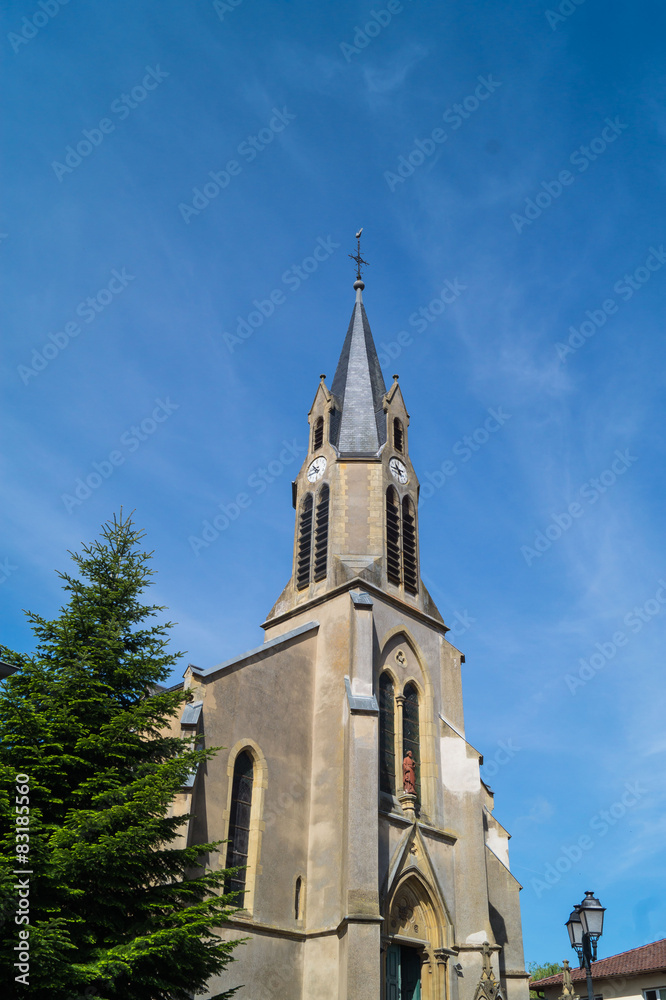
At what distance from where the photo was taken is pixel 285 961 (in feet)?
67.1

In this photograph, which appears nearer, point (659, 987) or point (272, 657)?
point (272, 657)

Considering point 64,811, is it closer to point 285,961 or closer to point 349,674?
point 285,961

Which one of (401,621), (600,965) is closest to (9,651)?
(401,621)

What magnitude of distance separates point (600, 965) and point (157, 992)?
1131 inches

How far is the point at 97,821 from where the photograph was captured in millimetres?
12977

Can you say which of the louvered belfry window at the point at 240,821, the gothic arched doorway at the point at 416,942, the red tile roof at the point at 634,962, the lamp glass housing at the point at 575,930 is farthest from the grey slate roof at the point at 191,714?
the red tile roof at the point at 634,962

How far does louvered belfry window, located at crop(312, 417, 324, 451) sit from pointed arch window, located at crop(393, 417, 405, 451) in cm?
282

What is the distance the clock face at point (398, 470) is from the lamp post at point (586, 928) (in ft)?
59.0

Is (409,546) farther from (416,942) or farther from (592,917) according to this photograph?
(592,917)

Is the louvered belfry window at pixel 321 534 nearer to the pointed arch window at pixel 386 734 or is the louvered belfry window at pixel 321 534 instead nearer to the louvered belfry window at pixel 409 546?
the louvered belfry window at pixel 409 546

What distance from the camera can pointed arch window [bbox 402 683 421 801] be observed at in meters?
26.1

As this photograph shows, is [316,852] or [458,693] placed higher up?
[458,693]

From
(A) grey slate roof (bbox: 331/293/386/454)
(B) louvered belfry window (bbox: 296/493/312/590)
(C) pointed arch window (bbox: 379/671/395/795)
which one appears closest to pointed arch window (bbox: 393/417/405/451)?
(A) grey slate roof (bbox: 331/293/386/454)

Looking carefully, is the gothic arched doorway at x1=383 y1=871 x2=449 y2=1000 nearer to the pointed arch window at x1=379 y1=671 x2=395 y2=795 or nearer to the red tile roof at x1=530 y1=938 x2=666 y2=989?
the pointed arch window at x1=379 y1=671 x2=395 y2=795
